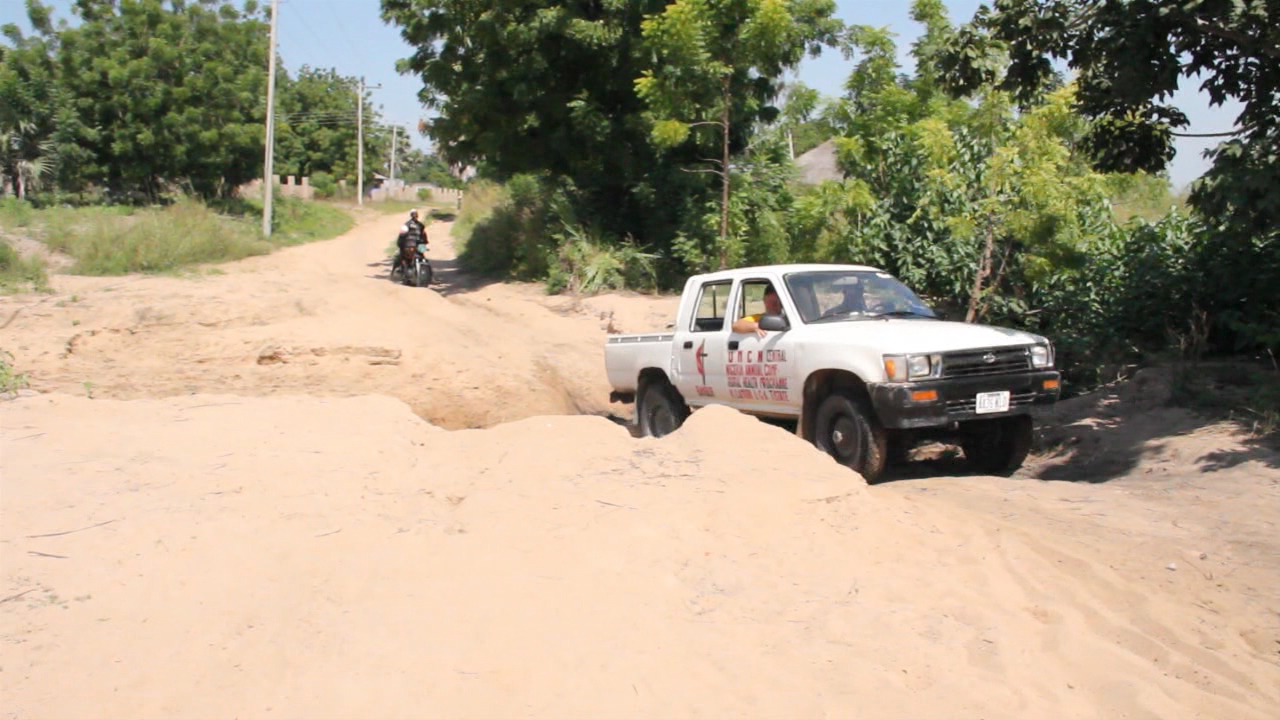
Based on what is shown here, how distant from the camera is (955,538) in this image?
5.83 m

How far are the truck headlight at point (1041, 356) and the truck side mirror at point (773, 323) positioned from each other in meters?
1.81

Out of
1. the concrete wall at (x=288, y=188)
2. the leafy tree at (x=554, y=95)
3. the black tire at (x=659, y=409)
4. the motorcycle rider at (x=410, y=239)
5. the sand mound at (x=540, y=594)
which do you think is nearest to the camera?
the sand mound at (x=540, y=594)

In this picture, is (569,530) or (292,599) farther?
(569,530)

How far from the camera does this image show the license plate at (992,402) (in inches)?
299

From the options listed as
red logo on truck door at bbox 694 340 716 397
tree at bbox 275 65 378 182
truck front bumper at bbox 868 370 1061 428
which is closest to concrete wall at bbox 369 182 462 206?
tree at bbox 275 65 378 182

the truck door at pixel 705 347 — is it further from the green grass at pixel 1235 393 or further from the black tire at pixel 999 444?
the green grass at pixel 1235 393

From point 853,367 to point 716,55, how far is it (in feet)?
35.9

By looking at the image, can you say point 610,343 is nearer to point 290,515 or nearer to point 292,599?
point 290,515

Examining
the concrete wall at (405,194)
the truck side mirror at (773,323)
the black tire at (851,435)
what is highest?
the concrete wall at (405,194)

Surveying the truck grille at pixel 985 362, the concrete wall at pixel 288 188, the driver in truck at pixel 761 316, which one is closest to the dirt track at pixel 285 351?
the driver in truck at pixel 761 316

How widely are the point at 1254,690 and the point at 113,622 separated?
478 centimetres

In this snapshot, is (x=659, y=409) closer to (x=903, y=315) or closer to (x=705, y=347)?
(x=705, y=347)

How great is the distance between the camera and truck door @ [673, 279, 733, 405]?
9.27m

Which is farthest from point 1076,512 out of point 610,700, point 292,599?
point 292,599
